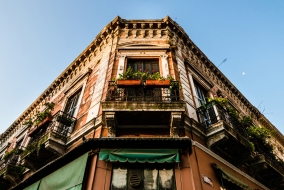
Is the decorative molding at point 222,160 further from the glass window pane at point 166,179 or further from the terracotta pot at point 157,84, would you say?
the terracotta pot at point 157,84

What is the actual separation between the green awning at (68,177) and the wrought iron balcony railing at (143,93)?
2235mm

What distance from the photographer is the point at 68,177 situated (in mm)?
6590

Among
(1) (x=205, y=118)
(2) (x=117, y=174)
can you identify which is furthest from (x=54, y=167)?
(1) (x=205, y=118)

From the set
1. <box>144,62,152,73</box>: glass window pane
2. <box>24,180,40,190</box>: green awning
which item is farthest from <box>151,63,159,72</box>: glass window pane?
<box>24,180,40,190</box>: green awning

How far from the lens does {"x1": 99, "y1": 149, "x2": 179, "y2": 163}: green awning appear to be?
6164 millimetres

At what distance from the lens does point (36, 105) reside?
1587cm

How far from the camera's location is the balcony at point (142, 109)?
23.0 feet

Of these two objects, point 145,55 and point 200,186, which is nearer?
point 200,186

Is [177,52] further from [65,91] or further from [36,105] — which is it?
[36,105]

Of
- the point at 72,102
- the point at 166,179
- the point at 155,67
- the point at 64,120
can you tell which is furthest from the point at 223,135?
the point at 72,102

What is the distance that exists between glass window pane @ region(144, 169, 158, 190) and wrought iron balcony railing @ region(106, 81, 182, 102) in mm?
2357

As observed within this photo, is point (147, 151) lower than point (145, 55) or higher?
lower

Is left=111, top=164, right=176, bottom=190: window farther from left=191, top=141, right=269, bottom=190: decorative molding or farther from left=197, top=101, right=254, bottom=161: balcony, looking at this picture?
left=197, top=101, right=254, bottom=161: balcony

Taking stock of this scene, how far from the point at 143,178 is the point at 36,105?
41.0ft
